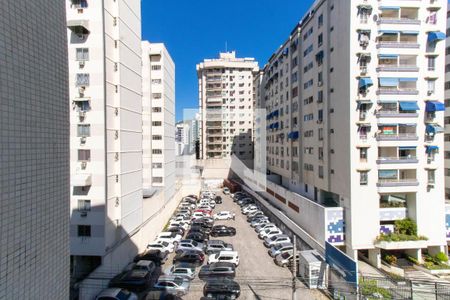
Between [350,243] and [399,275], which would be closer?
[399,275]

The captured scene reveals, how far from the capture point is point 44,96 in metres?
3.91

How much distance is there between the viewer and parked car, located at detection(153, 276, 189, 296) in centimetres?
1268

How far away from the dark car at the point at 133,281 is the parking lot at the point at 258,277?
83.2 inches

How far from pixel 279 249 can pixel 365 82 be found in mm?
11453

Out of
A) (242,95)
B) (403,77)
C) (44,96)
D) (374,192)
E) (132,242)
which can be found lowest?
(132,242)

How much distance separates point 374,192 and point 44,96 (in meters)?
16.8

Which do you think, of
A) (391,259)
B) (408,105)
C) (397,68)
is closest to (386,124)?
→ (408,105)

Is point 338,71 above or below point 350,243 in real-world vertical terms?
above

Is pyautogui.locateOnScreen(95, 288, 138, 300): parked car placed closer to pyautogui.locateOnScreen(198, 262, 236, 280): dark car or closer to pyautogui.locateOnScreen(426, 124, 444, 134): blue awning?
pyautogui.locateOnScreen(198, 262, 236, 280): dark car

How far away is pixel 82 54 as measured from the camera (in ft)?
44.3

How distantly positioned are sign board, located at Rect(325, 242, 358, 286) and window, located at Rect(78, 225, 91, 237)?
498 inches

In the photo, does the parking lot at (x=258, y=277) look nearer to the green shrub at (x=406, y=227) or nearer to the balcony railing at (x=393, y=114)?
the green shrub at (x=406, y=227)

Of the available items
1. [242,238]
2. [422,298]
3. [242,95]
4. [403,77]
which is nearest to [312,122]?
[403,77]

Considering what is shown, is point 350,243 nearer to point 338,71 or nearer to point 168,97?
point 338,71
